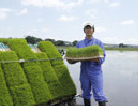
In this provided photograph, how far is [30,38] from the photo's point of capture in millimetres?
45156

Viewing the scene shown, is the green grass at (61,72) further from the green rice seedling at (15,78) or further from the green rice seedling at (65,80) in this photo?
the green rice seedling at (15,78)

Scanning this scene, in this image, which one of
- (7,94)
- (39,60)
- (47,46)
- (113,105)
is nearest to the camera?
(7,94)

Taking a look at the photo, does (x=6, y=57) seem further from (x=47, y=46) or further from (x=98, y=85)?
(x=98, y=85)

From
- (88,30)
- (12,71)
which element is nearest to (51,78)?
(12,71)

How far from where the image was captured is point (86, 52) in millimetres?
4730

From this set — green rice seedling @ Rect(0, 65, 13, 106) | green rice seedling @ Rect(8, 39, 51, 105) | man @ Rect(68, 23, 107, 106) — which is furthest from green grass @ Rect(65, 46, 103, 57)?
green rice seedling @ Rect(0, 65, 13, 106)

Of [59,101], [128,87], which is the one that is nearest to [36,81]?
[59,101]

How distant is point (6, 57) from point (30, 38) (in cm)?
4151

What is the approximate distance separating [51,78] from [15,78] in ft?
3.67

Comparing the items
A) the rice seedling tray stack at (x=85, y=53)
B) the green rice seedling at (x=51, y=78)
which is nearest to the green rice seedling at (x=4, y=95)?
the green rice seedling at (x=51, y=78)

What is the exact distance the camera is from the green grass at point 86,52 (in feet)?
15.1

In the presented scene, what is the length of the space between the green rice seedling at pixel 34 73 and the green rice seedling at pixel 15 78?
0.54ft

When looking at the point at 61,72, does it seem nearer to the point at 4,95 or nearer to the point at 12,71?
the point at 12,71

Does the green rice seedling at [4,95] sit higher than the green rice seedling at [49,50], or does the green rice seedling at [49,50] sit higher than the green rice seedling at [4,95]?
the green rice seedling at [49,50]
